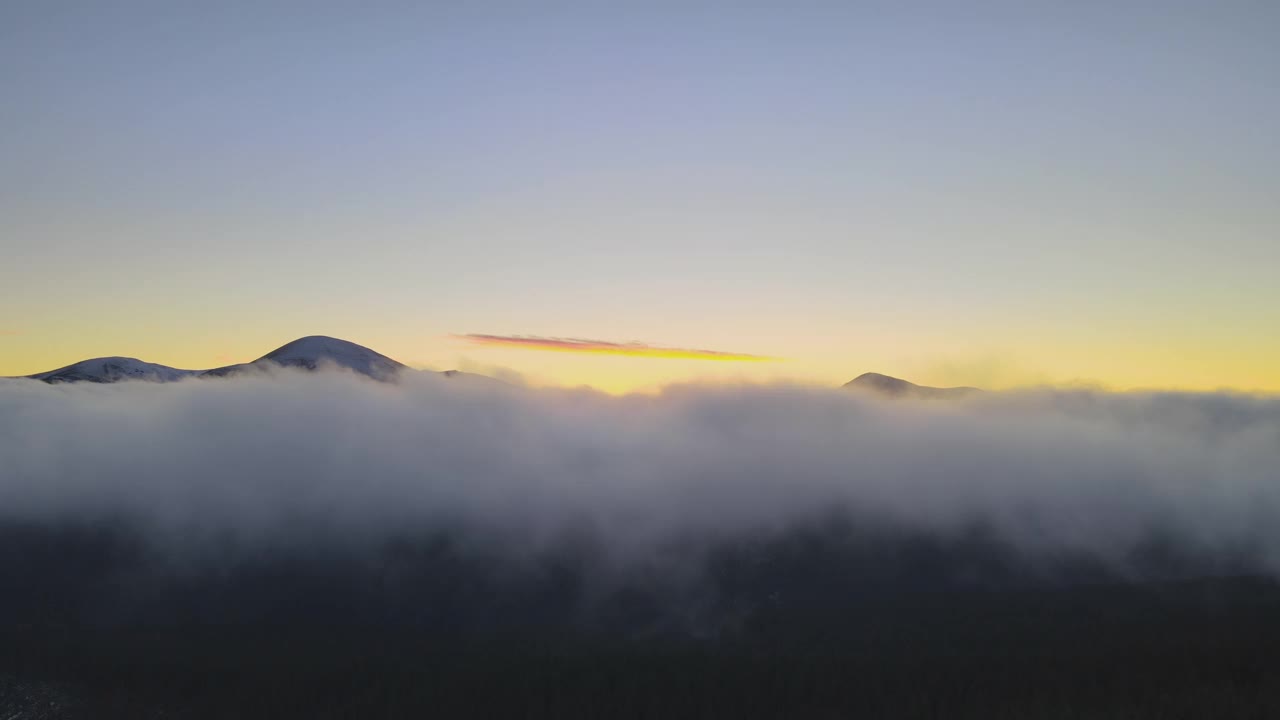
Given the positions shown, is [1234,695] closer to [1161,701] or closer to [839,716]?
[1161,701]

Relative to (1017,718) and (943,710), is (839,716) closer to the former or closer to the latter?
(943,710)

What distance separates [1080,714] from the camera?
618 feet

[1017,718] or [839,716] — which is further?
[839,716]

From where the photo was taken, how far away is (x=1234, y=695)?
19525 cm

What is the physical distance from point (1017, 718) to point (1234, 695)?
55.7 metres

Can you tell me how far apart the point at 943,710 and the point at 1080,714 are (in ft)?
96.6

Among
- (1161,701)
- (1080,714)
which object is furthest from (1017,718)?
(1161,701)

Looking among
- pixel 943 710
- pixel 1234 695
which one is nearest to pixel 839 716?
pixel 943 710

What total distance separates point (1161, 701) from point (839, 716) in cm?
7471

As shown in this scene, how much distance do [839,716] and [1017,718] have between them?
3960 centimetres

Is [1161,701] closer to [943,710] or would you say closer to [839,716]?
[943,710]

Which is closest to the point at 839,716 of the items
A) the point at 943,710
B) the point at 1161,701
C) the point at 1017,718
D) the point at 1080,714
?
the point at 943,710

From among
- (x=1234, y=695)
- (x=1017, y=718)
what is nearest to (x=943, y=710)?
(x=1017, y=718)

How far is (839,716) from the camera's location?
19975 centimetres
